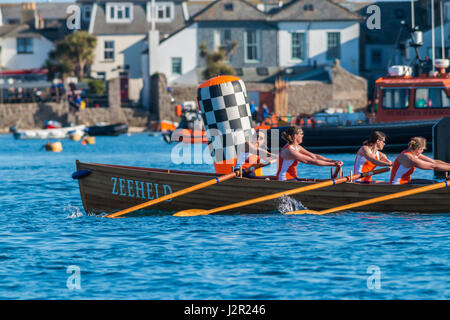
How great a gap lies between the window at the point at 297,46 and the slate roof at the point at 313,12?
4.15 feet

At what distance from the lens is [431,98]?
30719 millimetres

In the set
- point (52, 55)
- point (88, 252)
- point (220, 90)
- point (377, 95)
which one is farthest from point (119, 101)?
point (88, 252)

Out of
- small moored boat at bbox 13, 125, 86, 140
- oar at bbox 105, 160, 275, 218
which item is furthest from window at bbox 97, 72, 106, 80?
oar at bbox 105, 160, 275, 218

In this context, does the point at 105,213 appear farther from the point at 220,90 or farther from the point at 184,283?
the point at 184,283

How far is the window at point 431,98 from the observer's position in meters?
30.6

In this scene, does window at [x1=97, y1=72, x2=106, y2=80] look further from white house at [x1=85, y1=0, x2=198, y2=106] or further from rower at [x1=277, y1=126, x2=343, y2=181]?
rower at [x1=277, y1=126, x2=343, y2=181]

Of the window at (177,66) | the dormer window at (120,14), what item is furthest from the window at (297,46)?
the dormer window at (120,14)

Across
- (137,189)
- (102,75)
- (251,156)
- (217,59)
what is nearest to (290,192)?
(251,156)

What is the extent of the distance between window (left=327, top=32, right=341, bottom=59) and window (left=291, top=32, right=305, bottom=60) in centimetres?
198

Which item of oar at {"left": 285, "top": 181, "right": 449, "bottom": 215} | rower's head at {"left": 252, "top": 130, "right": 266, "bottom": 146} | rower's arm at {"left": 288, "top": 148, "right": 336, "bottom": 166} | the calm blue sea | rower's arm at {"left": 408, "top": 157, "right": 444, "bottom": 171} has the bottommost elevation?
the calm blue sea

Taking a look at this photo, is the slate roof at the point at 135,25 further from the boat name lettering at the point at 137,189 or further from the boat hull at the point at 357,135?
the boat name lettering at the point at 137,189

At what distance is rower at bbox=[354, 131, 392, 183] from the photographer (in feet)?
54.6

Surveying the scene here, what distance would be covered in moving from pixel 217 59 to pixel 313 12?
8544 millimetres

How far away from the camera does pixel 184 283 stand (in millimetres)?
11523
